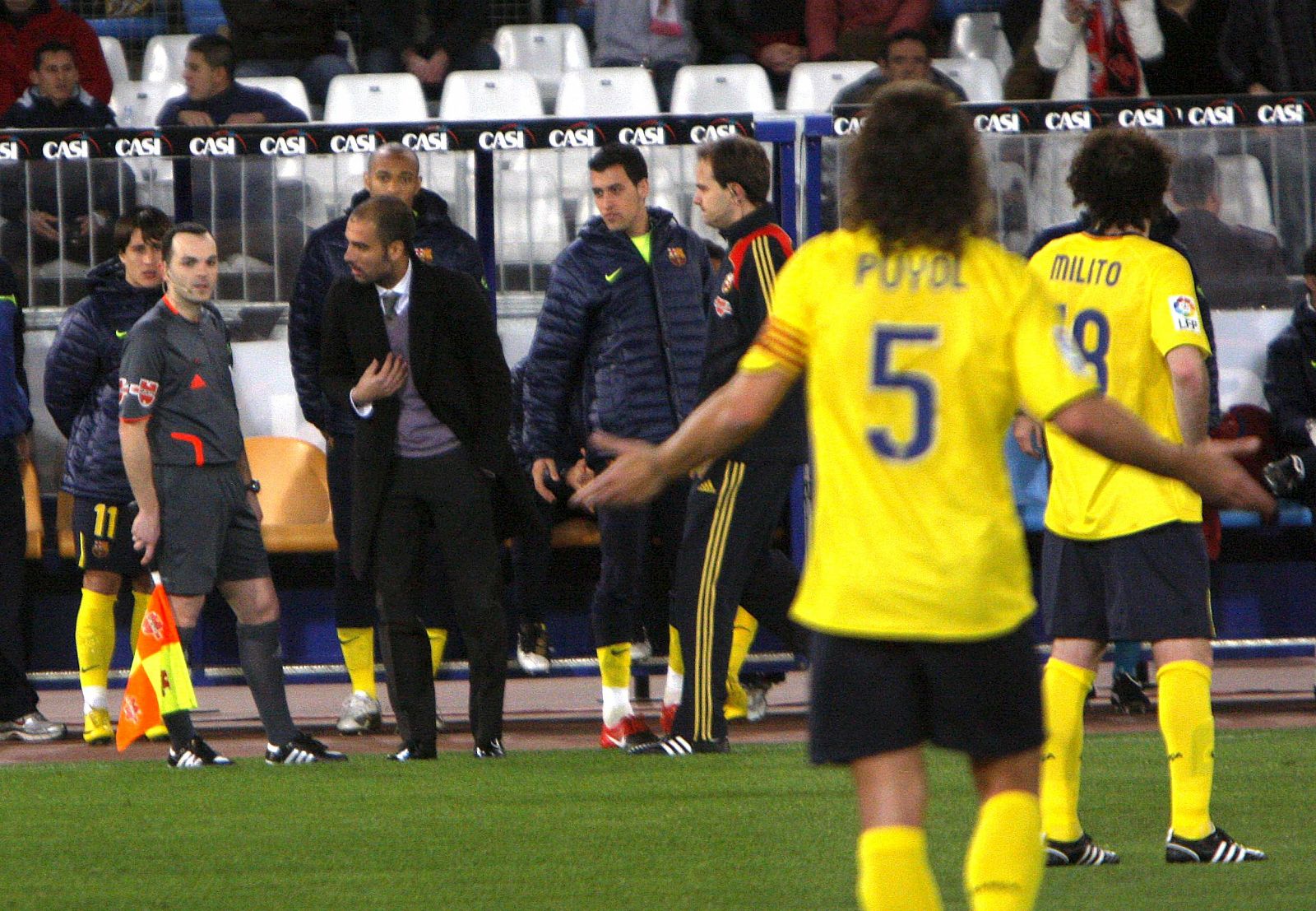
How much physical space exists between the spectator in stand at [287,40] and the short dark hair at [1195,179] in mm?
6492

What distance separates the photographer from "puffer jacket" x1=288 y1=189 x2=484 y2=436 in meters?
8.67

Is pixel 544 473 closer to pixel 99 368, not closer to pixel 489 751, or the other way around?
pixel 489 751

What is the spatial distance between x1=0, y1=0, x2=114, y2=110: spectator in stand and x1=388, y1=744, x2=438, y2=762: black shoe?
6.52 meters

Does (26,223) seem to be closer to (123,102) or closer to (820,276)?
(123,102)

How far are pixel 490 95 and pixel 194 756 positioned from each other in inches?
262

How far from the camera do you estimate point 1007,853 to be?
3.55 m

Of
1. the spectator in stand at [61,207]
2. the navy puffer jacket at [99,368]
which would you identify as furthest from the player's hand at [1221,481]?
the spectator in stand at [61,207]

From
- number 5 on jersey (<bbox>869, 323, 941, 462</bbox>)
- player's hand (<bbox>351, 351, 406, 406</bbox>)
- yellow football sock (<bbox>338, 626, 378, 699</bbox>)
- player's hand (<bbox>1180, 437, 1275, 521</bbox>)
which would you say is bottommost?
yellow football sock (<bbox>338, 626, 378, 699</bbox>)

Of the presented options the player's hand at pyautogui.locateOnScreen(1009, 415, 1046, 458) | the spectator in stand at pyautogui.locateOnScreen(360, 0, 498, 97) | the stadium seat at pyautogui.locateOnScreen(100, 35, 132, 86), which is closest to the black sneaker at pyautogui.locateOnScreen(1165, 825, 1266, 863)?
the player's hand at pyautogui.locateOnScreen(1009, 415, 1046, 458)

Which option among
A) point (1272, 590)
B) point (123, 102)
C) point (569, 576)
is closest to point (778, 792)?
point (569, 576)

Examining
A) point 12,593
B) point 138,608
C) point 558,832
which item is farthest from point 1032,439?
point 12,593

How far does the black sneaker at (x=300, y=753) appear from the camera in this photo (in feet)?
25.6

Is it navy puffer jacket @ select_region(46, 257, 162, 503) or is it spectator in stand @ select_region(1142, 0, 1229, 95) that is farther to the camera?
spectator in stand @ select_region(1142, 0, 1229, 95)

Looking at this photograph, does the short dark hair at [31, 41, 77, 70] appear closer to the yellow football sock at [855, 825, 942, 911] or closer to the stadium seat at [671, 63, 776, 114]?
the stadium seat at [671, 63, 776, 114]
